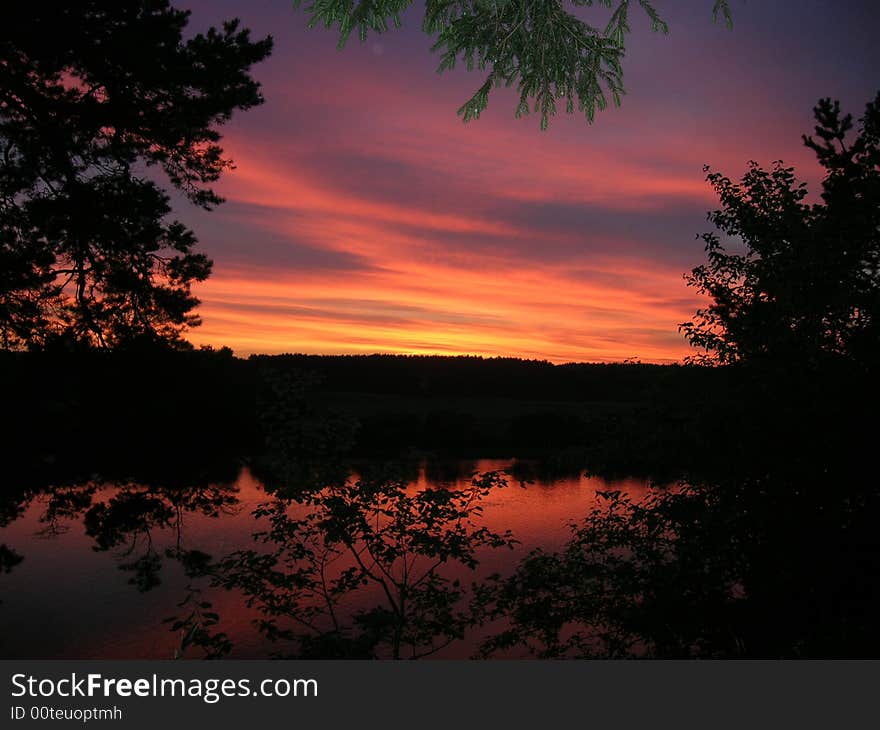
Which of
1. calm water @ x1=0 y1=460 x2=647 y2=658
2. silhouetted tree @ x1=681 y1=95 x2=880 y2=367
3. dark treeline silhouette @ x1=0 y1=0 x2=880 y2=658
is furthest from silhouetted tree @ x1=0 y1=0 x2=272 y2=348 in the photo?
silhouetted tree @ x1=681 y1=95 x2=880 y2=367

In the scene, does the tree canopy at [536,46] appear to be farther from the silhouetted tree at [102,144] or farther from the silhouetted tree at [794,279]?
the silhouetted tree at [102,144]

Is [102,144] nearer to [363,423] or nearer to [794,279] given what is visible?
[363,423]

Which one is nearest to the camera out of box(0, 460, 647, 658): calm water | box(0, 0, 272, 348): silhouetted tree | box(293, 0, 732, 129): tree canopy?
box(293, 0, 732, 129): tree canopy

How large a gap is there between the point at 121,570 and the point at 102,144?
18798 millimetres

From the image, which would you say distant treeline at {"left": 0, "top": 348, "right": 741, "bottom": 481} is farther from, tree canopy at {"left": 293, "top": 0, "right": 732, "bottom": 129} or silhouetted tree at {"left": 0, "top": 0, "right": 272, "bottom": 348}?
tree canopy at {"left": 293, "top": 0, "right": 732, "bottom": 129}

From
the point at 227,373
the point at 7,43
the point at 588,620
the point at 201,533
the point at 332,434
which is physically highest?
the point at 7,43

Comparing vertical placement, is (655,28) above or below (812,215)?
above

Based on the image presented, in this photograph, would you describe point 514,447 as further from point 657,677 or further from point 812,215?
point 657,677

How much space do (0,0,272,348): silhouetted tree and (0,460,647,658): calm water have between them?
198 inches

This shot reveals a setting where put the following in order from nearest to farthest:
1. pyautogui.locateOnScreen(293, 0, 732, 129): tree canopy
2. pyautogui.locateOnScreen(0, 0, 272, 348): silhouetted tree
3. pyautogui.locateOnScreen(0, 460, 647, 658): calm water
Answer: pyautogui.locateOnScreen(293, 0, 732, 129): tree canopy, pyautogui.locateOnScreen(0, 0, 272, 348): silhouetted tree, pyautogui.locateOnScreen(0, 460, 647, 658): calm water

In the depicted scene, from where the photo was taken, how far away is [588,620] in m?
10.6

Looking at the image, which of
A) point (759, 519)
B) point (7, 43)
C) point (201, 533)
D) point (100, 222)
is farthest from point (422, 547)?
point (201, 533)

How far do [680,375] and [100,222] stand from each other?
11006mm

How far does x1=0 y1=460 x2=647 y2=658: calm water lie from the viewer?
15492 millimetres
